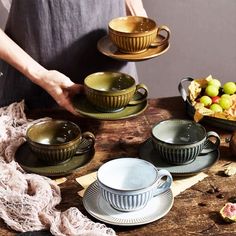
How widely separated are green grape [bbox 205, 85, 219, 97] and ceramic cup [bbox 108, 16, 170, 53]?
0.19 metres

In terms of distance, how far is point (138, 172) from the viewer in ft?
3.91

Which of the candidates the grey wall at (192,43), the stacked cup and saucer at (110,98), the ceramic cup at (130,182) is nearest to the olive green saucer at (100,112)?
the stacked cup and saucer at (110,98)

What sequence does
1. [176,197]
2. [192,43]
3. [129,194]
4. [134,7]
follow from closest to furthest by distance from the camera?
1. [129,194]
2. [176,197]
3. [134,7]
4. [192,43]

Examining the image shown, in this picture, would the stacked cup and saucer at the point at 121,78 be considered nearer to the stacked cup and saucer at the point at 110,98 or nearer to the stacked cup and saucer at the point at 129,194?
the stacked cup and saucer at the point at 110,98

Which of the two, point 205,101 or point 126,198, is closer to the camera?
point 126,198

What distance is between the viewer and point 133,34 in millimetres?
1504

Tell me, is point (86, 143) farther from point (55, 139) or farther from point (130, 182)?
point (130, 182)

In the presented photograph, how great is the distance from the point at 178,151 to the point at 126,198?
215 millimetres

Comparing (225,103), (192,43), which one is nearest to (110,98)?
A: (225,103)

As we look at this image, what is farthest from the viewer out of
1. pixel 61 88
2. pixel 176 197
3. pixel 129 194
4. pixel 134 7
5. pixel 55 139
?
pixel 134 7

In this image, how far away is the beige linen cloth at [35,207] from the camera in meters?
1.09

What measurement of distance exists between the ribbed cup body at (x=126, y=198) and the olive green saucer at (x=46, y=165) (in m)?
0.17

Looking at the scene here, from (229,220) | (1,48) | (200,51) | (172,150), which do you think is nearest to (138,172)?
(172,150)

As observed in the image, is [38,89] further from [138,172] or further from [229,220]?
[229,220]
